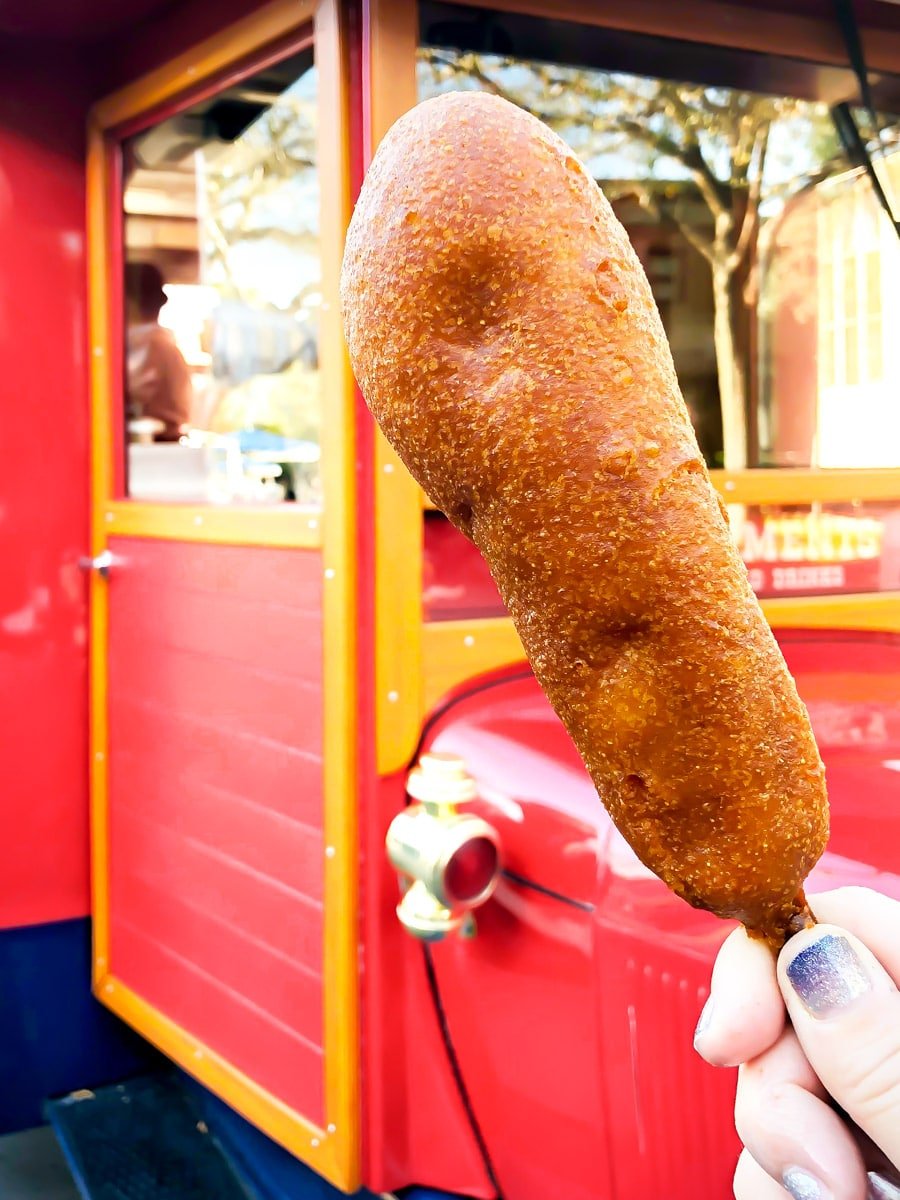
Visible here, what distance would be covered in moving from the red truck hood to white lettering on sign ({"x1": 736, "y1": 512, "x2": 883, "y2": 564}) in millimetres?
126

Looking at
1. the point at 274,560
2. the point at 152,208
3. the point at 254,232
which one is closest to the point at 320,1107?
the point at 274,560

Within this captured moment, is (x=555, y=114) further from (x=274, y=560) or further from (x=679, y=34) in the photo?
(x=274, y=560)

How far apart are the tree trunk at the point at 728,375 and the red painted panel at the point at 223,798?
65 cm

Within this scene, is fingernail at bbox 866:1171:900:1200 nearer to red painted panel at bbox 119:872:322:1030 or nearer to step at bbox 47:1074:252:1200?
red painted panel at bbox 119:872:322:1030

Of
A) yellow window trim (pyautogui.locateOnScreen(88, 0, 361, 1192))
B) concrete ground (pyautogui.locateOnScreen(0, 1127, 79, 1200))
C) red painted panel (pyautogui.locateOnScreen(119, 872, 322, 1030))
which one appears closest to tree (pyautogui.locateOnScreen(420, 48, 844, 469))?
yellow window trim (pyautogui.locateOnScreen(88, 0, 361, 1192))

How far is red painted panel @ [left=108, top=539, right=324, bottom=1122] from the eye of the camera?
166 cm

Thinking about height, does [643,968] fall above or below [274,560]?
below

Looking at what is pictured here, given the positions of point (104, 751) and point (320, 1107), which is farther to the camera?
point (104, 751)

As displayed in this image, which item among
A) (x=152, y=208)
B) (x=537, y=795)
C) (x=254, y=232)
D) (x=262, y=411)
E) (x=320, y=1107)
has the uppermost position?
(x=152, y=208)

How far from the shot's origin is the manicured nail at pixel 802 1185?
0.66 m

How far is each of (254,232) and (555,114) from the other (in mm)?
564

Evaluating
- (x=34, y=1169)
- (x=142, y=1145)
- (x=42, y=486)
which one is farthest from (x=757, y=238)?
(x=34, y=1169)

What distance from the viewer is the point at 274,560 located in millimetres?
1694

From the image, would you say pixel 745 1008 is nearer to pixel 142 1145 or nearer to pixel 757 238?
pixel 757 238
